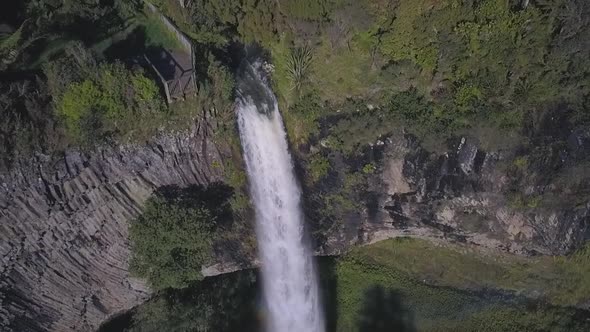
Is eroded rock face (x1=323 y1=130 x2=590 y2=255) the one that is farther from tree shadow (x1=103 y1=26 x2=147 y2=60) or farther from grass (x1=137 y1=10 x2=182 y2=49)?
tree shadow (x1=103 y1=26 x2=147 y2=60)

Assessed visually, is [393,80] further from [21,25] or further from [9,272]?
[9,272]

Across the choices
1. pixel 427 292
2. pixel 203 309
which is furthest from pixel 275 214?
pixel 427 292

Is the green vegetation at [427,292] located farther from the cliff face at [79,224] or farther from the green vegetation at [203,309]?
the cliff face at [79,224]

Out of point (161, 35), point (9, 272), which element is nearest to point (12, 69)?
point (161, 35)

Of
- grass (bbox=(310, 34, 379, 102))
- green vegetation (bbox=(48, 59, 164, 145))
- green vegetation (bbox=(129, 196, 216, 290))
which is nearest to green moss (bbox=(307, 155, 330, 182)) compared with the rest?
grass (bbox=(310, 34, 379, 102))

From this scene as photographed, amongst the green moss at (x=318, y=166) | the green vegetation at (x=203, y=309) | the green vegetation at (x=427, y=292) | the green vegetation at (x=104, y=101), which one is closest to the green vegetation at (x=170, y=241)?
the green vegetation at (x=203, y=309)
